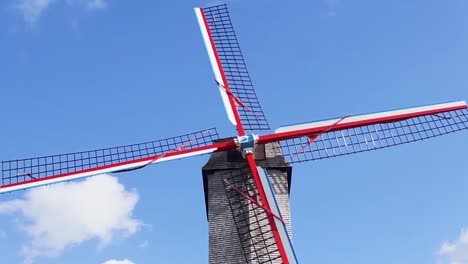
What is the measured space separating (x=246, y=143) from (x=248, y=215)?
69.3 inches

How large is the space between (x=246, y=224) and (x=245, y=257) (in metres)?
0.90

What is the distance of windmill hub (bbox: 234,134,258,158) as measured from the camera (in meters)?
14.0

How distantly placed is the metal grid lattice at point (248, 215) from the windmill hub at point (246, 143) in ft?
1.51

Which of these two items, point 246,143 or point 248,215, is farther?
point 248,215

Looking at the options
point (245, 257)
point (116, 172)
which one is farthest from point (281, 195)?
point (116, 172)

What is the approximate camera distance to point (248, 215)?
1425 cm

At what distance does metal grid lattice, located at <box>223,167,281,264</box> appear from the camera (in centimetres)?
1373

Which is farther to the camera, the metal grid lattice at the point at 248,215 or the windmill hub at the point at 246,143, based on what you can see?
the windmill hub at the point at 246,143

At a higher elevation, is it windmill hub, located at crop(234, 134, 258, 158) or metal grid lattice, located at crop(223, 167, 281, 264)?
windmill hub, located at crop(234, 134, 258, 158)

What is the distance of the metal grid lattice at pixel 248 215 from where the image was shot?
13.7 metres

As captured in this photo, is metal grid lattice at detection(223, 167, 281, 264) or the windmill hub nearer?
metal grid lattice at detection(223, 167, 281, 264)

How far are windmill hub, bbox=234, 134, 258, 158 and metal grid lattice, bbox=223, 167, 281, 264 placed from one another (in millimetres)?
460

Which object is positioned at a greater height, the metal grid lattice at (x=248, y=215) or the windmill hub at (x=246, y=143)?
the windmill hub at (x=246, y=143)

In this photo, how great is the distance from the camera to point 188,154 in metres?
13.9
